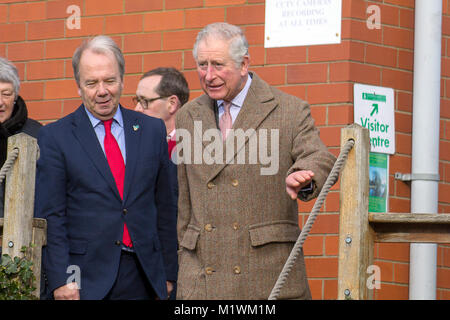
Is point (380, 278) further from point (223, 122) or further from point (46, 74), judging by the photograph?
point (46, 74)

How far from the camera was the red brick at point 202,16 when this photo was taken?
285 inches

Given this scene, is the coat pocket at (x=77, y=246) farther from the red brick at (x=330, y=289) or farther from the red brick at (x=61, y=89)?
the red brick at (x=61, y=89)

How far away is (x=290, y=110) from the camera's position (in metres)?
5.04

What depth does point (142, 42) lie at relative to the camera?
749 cm

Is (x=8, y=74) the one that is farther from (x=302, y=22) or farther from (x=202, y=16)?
(x=302, y=22)

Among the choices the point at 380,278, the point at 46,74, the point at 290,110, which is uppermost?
the point at 46,74

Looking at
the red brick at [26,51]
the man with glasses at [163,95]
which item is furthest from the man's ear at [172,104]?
the red brick at [26,51]

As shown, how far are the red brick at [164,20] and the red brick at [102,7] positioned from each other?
23 cm

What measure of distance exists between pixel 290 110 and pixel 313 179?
45 cm

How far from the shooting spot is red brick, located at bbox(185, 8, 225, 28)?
7230 millimetres

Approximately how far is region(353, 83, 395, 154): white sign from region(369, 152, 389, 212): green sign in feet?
0.18

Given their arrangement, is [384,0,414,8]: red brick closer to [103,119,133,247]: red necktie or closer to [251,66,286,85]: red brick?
[251,66,286,85]: red brick

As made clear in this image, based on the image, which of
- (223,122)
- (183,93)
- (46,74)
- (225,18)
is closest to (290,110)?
(223,122)

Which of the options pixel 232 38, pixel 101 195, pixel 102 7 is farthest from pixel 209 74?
pixel 102 7
